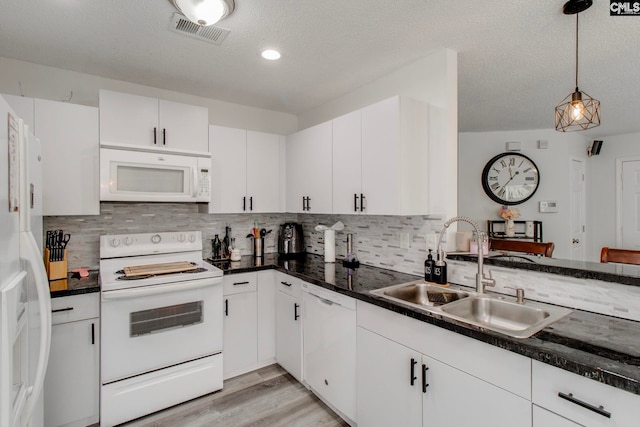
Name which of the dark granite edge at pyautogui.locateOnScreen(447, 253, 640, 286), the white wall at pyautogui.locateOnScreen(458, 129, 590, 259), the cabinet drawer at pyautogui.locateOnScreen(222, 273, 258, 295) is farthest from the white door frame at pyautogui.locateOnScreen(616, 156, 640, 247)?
the cabinet drawer at pyautogui.locateOnScreen(222, 273, 258, 295)

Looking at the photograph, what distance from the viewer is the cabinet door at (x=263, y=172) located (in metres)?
3.08

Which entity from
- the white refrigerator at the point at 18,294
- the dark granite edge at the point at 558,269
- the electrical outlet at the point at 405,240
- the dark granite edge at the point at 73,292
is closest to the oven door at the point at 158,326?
the dark granite edge at the point at 73,292

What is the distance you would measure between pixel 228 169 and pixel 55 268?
144 centimetres

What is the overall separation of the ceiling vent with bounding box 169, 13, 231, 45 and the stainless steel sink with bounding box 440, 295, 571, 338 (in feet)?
6.57

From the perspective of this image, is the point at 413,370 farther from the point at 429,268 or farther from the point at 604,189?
the point at 604,189

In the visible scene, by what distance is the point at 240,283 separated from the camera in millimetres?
2646

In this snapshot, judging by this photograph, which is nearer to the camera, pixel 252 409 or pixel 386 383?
pixel 386 383

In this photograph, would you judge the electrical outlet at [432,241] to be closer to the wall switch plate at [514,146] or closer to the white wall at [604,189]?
the wall switch plate at [514,146]

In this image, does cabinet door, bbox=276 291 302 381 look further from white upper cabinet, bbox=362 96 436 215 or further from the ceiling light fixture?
the ceiling light fixture

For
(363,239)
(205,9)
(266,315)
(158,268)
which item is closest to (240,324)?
(266,315)

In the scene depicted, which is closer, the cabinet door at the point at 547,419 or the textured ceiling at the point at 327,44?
the cabinet door at the point at 547,419

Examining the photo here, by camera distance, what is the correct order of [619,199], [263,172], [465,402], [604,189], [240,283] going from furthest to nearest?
[604,189], [619,199], [263,172], [240,283], [465,402]

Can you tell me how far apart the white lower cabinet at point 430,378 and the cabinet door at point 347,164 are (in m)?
0.84

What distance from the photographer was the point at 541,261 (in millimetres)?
1843
